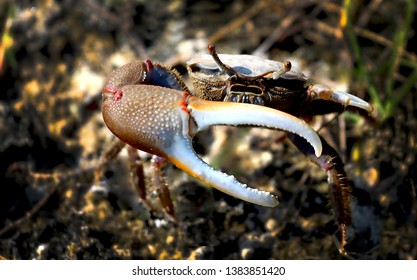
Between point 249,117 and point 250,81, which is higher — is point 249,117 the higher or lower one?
the higher one

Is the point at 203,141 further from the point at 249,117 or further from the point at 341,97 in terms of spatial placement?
the point at 249,117

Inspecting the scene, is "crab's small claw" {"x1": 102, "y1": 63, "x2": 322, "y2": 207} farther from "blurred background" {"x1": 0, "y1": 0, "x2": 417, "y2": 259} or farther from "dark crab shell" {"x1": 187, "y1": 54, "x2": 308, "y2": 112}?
"blurred background" {"x1": 0, "y1": 0, "x2": 417, "y2": 259}

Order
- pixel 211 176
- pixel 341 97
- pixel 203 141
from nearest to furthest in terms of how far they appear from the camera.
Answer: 1. pixel 211 176
2. pixel 341 97
3. pixel 203 141

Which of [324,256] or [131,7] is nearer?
[324,256]

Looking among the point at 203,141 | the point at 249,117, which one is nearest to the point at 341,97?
the point at 249,117

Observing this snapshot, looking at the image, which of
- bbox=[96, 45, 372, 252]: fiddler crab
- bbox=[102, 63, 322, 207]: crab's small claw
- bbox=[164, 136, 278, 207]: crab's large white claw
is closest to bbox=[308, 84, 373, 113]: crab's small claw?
bbox=[96, 45, 372, 252]: fiddler crab

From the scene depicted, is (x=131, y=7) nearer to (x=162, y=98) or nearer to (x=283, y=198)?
(x=283, y=198)
